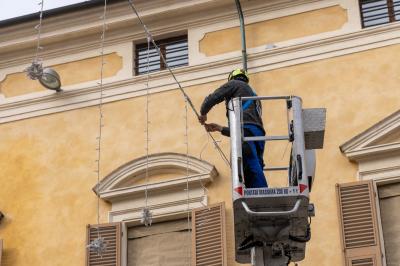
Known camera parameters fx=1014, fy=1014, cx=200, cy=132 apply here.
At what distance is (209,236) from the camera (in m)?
11.8

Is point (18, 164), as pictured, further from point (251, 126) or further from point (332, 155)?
point (251, 126)

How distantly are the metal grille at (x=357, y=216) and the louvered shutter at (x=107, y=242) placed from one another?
2745 mm

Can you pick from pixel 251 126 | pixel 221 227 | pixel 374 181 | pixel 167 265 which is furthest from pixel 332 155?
pixel 251 126

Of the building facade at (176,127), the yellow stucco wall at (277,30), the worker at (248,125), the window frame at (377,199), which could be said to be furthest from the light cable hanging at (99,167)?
the window frame at (377,199)

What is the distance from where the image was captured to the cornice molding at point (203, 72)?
40.9ft

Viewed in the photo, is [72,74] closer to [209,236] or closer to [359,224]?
[209,236]

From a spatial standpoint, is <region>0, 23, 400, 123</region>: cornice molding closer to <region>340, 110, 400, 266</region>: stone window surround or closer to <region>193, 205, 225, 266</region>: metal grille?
<region>340, 110, 400, 266</region>: stone window surround

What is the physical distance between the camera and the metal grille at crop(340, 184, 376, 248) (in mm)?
11133

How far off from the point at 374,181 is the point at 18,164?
4.77 meters

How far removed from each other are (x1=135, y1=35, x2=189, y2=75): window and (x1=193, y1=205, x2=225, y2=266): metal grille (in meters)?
2.39

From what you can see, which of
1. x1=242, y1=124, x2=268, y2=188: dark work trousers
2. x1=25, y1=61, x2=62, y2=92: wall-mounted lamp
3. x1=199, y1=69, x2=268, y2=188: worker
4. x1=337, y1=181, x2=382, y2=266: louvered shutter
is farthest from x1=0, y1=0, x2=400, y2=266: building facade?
x1=242, y1=124, x2=268, y2=188: dark work trousers

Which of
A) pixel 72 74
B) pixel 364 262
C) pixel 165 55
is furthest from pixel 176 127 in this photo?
pixel 364 262

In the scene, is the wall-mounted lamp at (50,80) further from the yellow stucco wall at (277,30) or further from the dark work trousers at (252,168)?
the dark work trousers at (252,168)

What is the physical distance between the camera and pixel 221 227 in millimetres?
11727
